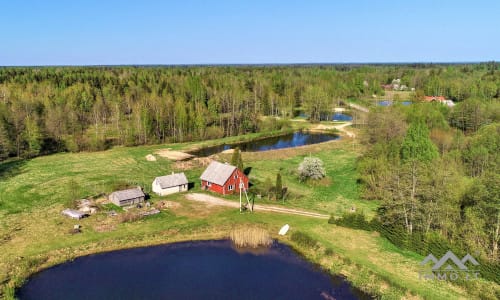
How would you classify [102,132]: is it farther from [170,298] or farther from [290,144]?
[170,298]

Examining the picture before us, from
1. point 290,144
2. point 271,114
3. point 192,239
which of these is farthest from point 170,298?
point 271,114

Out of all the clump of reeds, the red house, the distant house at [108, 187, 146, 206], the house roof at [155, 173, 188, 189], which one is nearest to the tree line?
the clump of reeds

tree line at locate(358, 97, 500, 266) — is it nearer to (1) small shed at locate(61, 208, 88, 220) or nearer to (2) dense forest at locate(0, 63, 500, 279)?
(2) dense forest at locate(0, 63, 500, 279)

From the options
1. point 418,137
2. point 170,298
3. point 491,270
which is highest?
point 418,137

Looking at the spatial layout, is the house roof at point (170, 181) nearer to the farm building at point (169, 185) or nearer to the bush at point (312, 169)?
the farm building at point (169, 185)

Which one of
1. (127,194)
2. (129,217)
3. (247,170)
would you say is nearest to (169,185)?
(127,194)

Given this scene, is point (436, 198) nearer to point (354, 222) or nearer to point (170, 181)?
point (354, 222)

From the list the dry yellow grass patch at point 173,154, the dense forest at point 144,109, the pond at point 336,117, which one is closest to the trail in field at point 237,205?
the dry yellow grass patch at point 173,154
